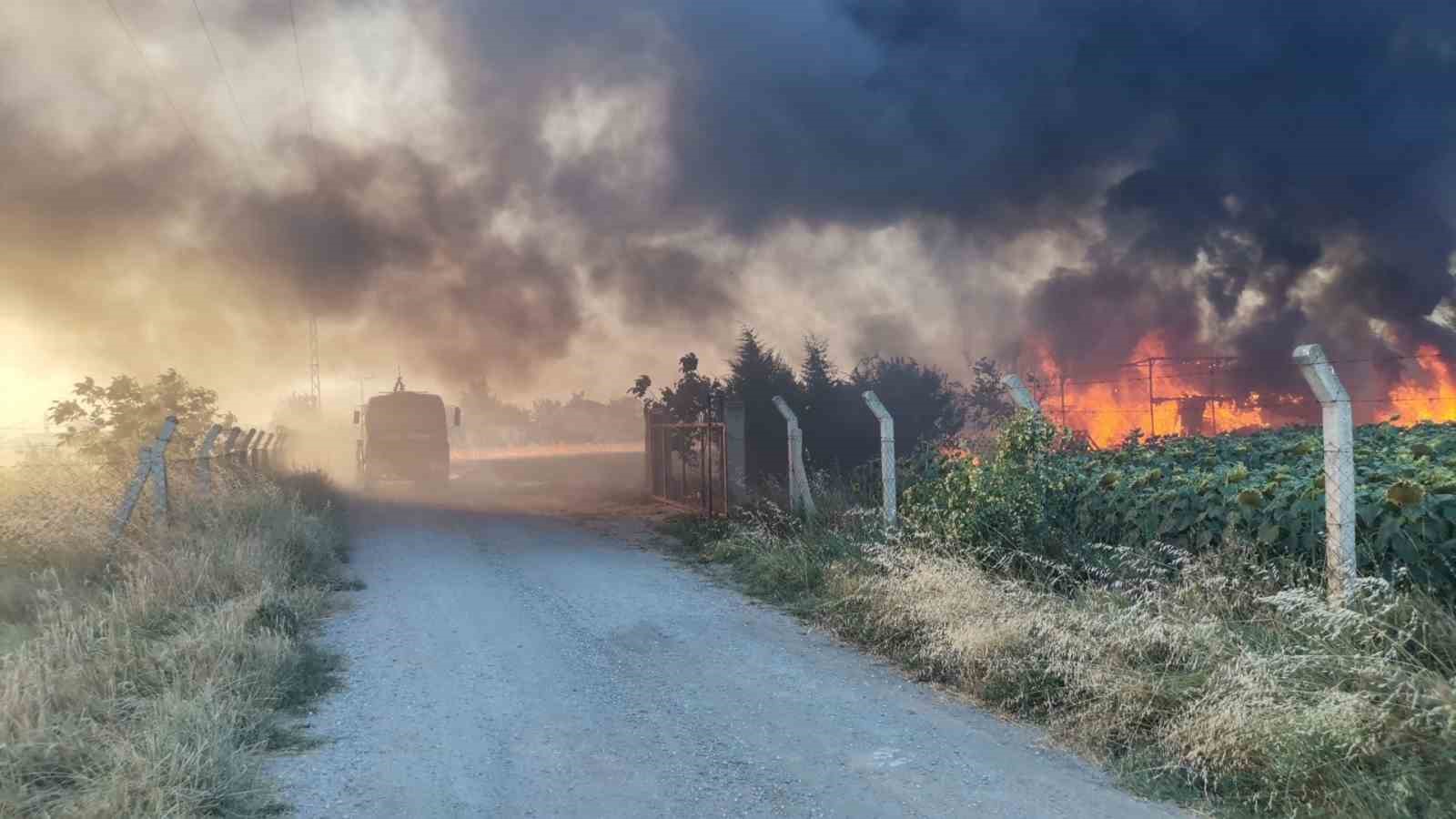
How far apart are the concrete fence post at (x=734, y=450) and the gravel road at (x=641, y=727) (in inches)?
196

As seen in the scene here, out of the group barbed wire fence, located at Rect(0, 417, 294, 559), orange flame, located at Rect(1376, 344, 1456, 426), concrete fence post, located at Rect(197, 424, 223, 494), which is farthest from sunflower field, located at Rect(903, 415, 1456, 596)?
orange flame, located at Rect(1376, 344, 1456, 426)

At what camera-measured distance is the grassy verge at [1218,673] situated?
12.3ft

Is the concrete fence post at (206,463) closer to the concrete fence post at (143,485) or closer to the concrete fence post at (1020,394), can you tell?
the concrete fence post at (143,485)

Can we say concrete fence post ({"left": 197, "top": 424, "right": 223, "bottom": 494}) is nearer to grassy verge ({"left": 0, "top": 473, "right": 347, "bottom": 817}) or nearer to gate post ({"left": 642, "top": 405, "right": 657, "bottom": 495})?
grassy verge ({"left": 0, "top": 473, "right": 347, "bottom": 817})

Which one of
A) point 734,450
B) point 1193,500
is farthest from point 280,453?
point 1193,500

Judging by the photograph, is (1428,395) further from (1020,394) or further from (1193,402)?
(1020,394)

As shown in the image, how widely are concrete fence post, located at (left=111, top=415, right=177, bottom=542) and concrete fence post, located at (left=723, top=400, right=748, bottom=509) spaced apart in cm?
691

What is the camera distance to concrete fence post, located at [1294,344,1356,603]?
501 centimetres

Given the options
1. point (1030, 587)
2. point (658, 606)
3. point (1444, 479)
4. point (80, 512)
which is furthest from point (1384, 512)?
point (80, 512)

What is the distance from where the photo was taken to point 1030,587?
6852 mm

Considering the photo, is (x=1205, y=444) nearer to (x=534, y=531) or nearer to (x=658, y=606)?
(x=658, y=606)

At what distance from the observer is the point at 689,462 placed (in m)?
16.2

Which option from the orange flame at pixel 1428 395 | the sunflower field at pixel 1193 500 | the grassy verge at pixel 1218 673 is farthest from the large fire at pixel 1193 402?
the grassy verge at pixel 1218 673

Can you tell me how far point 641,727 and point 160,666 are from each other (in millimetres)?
2927
